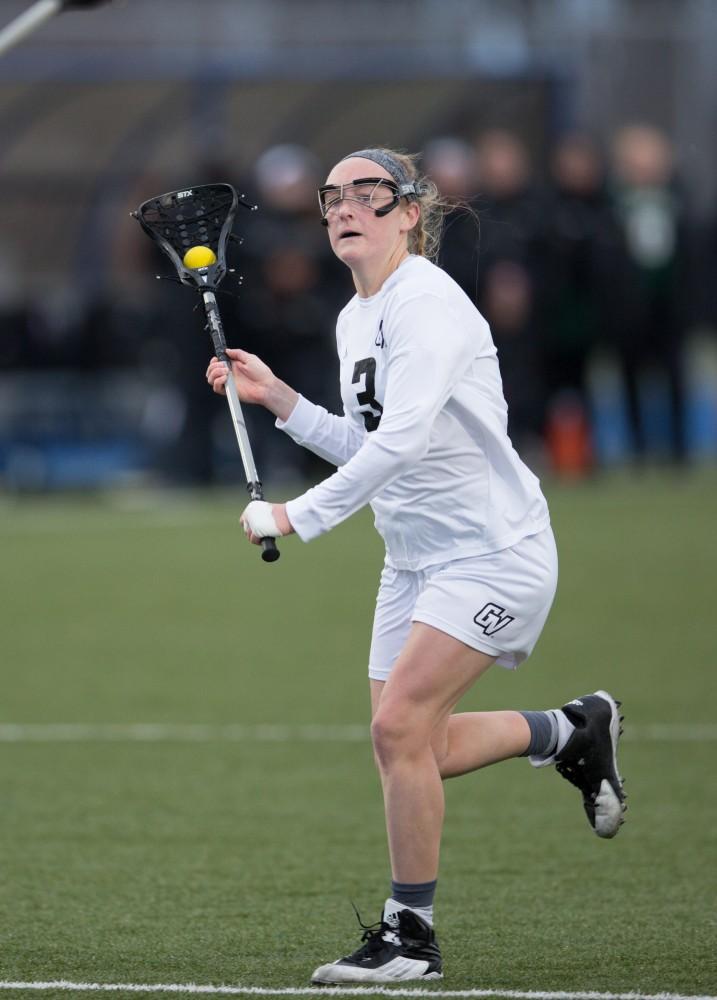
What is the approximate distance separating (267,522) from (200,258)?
3.48 feet

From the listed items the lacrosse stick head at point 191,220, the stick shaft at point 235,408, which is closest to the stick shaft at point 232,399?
the stick shaft at point 235,408

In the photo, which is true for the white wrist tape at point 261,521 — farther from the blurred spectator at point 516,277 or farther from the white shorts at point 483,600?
the blurred spectator at point 516,277

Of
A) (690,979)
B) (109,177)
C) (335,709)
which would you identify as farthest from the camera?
(109,177)

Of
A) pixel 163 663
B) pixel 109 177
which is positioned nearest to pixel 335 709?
pixel 163 663

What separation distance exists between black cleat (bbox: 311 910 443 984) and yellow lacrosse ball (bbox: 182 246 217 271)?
1925 millimetres

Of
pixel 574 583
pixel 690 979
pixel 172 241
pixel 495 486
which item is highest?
pixel 172 241

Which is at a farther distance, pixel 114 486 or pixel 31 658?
pixel 114 486

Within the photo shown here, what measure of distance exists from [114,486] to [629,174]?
17.9 ft

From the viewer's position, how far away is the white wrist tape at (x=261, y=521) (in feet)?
16.0

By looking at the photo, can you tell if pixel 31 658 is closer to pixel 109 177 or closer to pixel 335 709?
pixel 335 709

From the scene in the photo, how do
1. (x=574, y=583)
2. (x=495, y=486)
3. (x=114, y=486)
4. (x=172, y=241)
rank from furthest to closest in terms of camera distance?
(x=114, y=486) < (x=574, y=583) < (x=172, y=241) < (x=495, y=486)

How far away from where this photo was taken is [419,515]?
16.9 feet

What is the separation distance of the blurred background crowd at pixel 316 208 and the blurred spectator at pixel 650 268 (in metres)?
0.02

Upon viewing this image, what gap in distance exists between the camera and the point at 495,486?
5156mm
